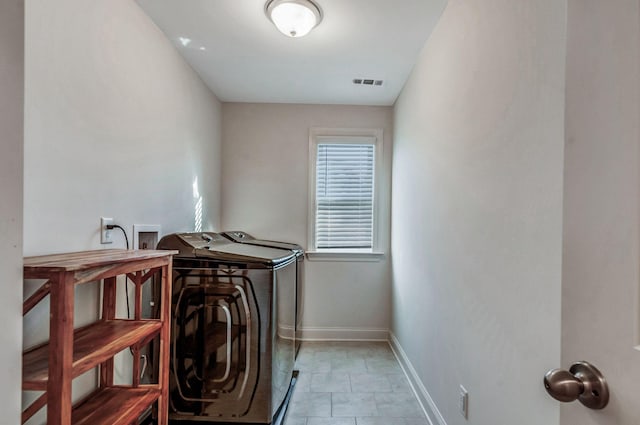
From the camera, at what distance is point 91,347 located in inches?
44.8

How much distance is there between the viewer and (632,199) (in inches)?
17.8

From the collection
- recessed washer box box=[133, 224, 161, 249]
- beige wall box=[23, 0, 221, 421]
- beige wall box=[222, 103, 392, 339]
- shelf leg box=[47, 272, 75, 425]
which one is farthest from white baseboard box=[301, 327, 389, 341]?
shelf leg box=[47, 272, 75, 425]

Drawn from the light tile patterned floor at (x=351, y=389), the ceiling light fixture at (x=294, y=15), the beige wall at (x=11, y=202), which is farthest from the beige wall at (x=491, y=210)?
the beige wall at (x=11, y=202)

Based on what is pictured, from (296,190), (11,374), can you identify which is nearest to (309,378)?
(296,190)

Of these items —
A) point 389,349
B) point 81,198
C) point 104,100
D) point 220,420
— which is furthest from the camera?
point 389,349

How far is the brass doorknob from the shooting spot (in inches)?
19.6

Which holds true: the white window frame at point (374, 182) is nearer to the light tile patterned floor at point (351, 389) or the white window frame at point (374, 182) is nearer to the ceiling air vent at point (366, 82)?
the ceiling air vent at point (366, 82)

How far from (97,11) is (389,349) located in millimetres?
3329

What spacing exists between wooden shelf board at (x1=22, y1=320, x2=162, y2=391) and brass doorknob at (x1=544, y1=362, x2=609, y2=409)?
1189 millimetres

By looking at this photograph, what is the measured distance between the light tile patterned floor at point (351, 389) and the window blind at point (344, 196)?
1.08 m

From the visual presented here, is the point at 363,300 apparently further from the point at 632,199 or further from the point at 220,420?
the point at 632,199

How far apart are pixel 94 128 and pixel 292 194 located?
2.12 metres

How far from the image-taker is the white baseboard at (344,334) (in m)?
3.43

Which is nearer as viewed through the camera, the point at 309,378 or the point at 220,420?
the point at 220,420
